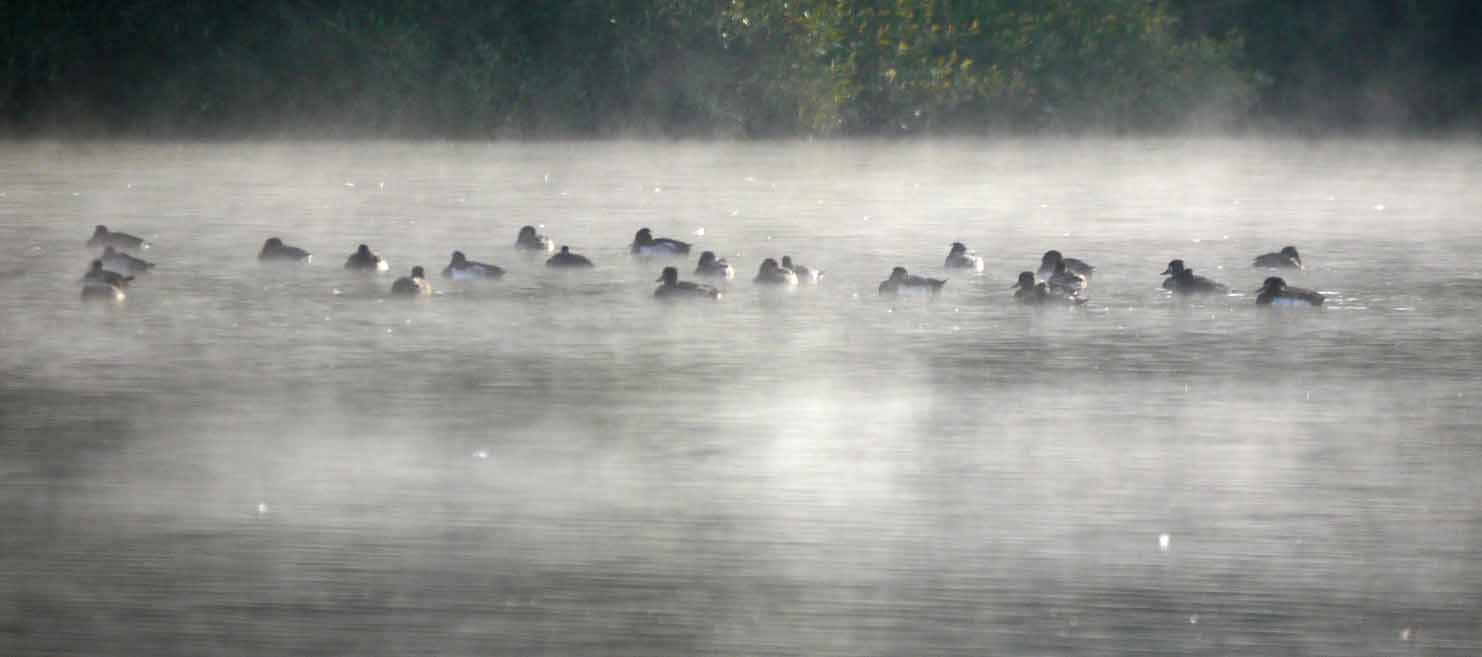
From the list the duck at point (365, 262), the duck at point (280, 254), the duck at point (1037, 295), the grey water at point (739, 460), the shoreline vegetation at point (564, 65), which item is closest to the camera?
the grey water at point (739, 460)

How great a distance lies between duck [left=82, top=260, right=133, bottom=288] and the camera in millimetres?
12906

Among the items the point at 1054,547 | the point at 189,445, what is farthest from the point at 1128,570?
the point at 189,445

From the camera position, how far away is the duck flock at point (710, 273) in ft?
41.3

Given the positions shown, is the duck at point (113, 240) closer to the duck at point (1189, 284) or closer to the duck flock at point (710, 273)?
the duck flock at point (710, 273)

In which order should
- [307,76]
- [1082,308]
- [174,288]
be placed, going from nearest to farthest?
[1082,308]
[174,288]
[307,76]

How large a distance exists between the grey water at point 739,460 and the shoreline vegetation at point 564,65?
21751 mm

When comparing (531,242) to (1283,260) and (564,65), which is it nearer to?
(1283,260)

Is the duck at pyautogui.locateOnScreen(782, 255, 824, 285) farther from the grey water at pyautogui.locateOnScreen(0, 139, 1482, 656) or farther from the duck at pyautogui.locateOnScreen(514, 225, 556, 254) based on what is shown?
the duck at pyautogui.locateOnScreen(514, 225, 556, 254)

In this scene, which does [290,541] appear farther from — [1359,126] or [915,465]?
[1359,126]

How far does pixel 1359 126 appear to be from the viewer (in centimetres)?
4225

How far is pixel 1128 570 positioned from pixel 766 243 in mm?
11098

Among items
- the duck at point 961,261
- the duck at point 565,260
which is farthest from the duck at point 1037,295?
the duck at point 565,260

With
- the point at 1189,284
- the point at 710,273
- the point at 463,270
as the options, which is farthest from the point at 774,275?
the point at 1189,284

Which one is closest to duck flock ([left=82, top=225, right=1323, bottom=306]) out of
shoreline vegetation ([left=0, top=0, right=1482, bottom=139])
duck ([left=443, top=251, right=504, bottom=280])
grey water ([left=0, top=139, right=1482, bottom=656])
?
duck ([left=443, top=251, right=504, bottom=280])
